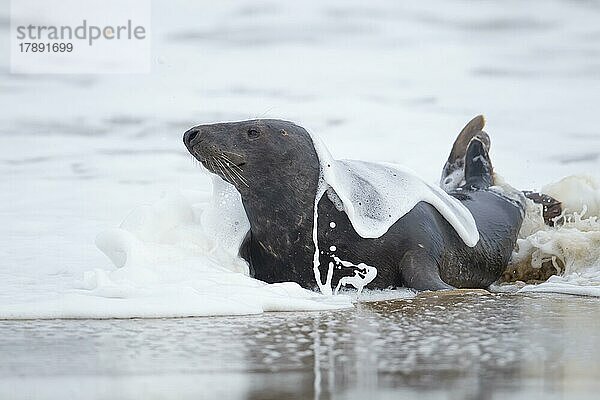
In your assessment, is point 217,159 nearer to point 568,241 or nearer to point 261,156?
Result: point 261,156

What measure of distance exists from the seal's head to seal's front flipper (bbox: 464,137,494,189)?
1.33 meters

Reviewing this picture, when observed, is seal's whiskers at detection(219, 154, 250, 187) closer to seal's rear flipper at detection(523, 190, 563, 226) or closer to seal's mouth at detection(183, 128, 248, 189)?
seal's mouth at detection(183, 128, 248, 189)

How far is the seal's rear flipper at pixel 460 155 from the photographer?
15.4 feet

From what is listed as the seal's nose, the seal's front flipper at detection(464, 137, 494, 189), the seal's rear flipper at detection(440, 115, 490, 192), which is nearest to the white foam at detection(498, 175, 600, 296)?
the seal's front flipper at detection(464, 137, 494, 189)

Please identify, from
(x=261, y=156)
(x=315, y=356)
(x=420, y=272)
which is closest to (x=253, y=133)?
(x=261, y=156)

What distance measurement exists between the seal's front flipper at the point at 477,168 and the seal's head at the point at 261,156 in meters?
1.33

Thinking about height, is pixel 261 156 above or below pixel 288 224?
above

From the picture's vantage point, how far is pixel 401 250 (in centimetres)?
332

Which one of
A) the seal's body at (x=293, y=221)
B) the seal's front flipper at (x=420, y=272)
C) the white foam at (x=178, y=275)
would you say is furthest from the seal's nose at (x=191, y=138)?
the seal's front flipper at (x=420, y=272)

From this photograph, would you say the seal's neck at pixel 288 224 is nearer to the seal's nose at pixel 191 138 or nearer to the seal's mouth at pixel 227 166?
the seal's mouth at pixel 227 166

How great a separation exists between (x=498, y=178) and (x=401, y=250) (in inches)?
52.1

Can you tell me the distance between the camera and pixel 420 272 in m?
3.23

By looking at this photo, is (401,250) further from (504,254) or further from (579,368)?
(579,368)

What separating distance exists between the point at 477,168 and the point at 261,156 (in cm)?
156
